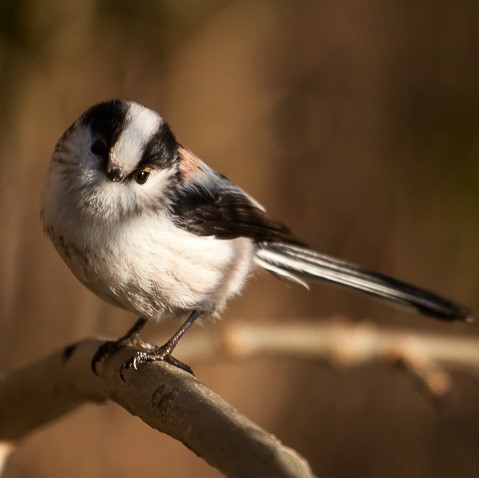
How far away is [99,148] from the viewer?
230cm

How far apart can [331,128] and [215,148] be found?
758mm

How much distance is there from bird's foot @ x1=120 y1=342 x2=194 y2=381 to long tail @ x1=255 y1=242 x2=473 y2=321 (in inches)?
21.1

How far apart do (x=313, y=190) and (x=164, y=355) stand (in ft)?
9.02

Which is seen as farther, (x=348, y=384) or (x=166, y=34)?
(x=348, y=384)

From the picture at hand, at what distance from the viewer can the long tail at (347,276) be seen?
2.73 metres

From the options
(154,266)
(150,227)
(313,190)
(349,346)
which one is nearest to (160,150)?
(150,227)

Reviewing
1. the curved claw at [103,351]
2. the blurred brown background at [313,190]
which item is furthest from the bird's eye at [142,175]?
the blurred brown background at [313,190]

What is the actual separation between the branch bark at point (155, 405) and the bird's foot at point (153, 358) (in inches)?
1.2

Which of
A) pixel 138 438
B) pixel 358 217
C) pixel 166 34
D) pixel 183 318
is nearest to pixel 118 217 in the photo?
pixel 183 318

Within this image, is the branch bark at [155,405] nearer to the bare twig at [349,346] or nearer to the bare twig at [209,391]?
the bare twig at [209,391]

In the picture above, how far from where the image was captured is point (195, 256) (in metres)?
2.53

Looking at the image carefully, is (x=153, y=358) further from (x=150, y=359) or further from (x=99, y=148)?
(x=99, y=148)

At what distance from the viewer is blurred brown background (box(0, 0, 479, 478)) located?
13.8ft

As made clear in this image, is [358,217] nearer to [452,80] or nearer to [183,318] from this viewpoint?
[452,80]
